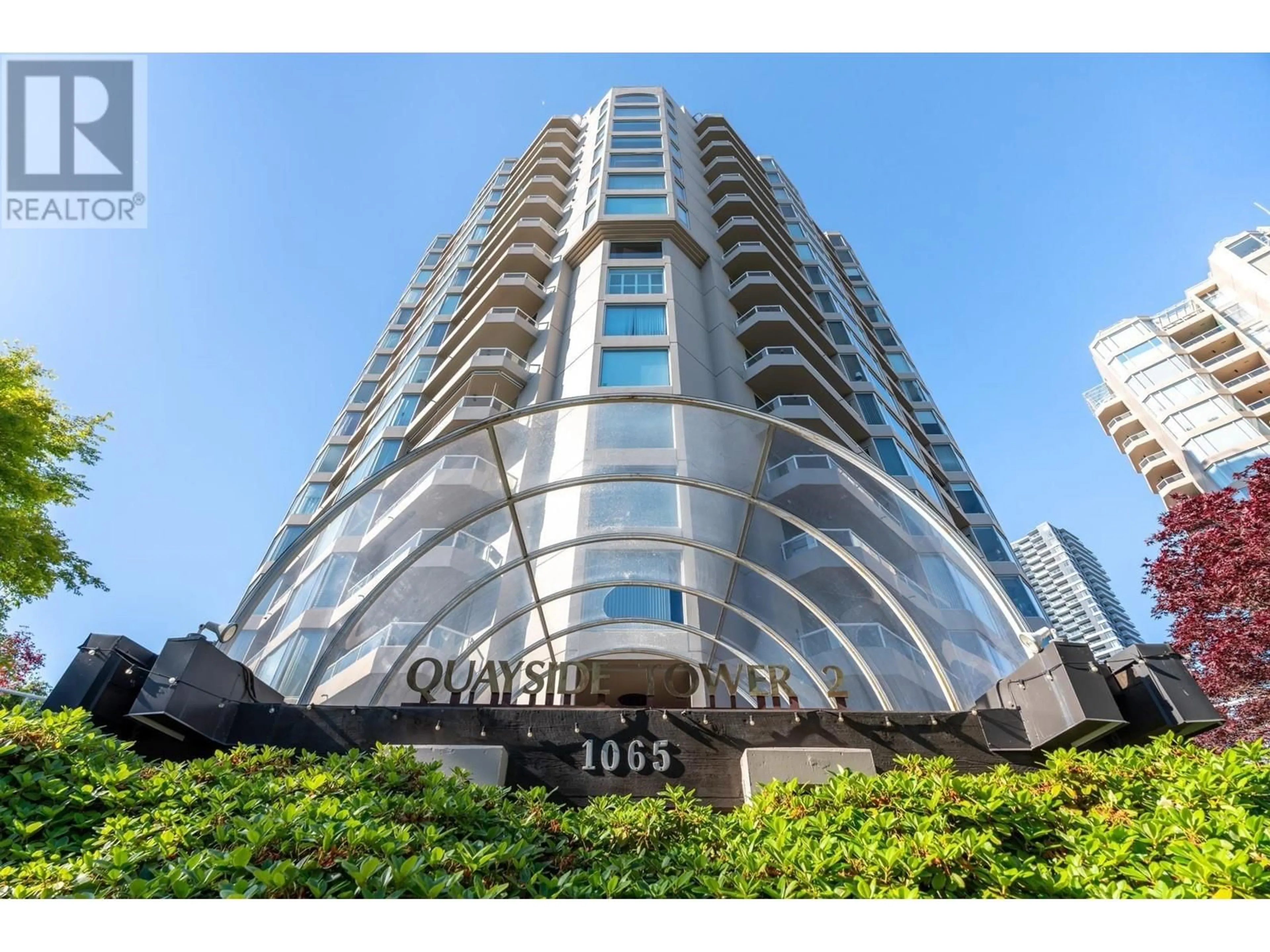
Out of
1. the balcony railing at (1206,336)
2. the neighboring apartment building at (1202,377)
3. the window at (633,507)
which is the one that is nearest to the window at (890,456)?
the window at (633,507)

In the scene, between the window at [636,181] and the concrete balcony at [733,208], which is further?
the concrete balcony at [733,208]

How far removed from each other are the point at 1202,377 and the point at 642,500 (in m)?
50.4

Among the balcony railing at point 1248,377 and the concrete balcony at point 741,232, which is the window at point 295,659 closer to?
the concrete balcony at point 741,232

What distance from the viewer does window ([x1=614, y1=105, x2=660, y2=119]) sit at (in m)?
36.1

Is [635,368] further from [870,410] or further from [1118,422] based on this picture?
[1118,422]

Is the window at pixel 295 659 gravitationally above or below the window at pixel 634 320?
below

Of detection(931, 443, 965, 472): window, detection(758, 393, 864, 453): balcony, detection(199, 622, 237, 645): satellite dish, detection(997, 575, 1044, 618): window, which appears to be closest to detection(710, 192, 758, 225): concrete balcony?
detection(758, 393, 864, 453): balcony

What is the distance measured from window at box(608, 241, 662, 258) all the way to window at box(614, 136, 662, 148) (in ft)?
31.5

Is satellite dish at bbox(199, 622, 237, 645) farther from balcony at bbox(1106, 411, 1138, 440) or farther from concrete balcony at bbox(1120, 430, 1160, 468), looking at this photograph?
balcony at bbox(1106, 411, 1138, 440)

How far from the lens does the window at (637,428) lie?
307 inches

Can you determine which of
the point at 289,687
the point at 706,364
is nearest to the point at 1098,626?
the point at 706,364

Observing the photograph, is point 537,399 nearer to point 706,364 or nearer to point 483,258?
point 706,364

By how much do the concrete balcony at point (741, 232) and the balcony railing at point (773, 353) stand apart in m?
8.28
